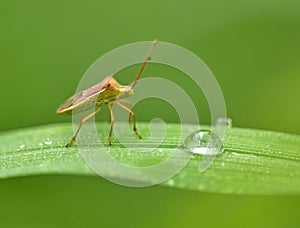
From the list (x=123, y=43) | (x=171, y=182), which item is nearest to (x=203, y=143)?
(x=171, y=182)

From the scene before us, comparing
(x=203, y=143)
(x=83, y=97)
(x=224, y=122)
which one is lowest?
(x=203, y=143)

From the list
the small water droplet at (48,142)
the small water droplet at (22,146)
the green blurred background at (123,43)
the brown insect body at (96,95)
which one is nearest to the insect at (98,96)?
the brown insect body at (96,95)

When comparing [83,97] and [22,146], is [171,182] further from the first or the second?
[83,97]

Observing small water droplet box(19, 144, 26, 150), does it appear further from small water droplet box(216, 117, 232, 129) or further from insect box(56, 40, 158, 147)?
small water droplet box(216, 117, 232, 129)

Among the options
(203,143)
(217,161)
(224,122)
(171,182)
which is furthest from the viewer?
(224,122)

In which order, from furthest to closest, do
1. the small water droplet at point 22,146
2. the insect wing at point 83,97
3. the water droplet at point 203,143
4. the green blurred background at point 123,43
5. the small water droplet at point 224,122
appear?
the green blurred background at point 123,43, the insect wing at point 83,97, the small water droplet at point 224,122, the small water droplet at point 22,146, the water droplet at point 203,143

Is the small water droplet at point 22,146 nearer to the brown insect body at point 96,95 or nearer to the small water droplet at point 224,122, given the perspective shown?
the brown insect body at point 96,95
